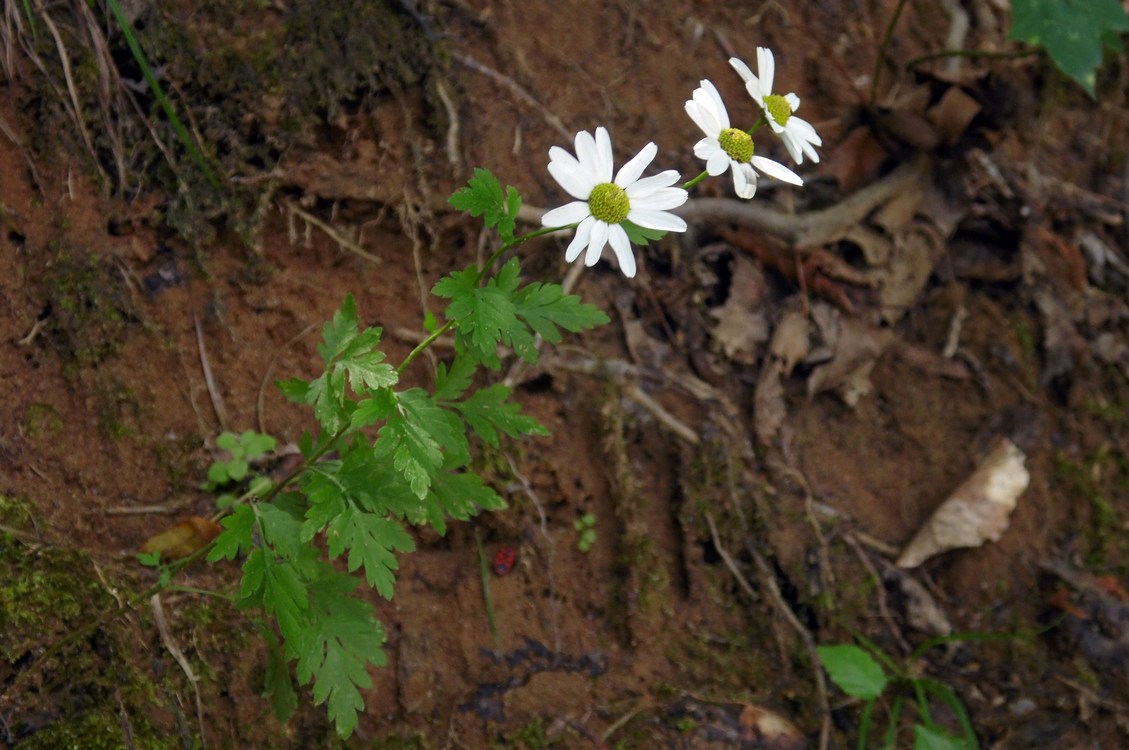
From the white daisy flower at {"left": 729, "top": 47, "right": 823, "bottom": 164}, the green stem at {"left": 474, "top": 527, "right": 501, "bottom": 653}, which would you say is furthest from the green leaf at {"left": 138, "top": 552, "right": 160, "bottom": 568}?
the white daisy flower at {"left": 729, "top": 47, "right": 823, "bottom": 164}

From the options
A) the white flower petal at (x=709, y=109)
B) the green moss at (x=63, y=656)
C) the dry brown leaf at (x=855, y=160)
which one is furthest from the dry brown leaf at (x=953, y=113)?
the green moss at (x=63, y=656)

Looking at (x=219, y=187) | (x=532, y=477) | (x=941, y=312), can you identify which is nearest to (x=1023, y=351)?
(x=941, y=312)

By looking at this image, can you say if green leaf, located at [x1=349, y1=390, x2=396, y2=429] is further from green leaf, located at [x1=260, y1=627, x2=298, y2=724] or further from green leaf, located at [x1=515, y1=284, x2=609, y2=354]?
green leaf, located at [x1=260, y1=627, x2=298, y2=724]

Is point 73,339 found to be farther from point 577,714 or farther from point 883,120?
point 883,120

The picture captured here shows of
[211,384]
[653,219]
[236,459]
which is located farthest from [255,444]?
[653,219]

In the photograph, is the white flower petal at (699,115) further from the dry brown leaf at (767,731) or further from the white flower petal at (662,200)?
the dry brown leaf at (767,731)

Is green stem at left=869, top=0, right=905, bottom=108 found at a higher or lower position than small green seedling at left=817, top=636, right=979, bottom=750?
higher

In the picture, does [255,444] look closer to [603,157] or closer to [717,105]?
[603,157]
